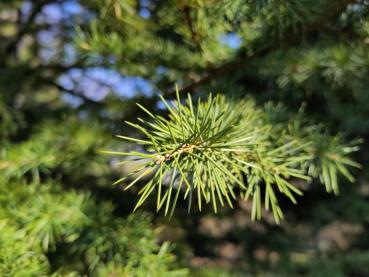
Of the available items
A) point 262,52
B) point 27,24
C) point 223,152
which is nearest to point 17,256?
point 223,152

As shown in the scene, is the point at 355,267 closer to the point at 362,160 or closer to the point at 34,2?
the point at 362,160

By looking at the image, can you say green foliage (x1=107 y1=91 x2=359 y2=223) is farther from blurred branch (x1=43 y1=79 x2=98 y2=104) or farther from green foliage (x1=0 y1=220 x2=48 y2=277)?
blurred branch (x1=43 y1=79 x2=98 y2=104)

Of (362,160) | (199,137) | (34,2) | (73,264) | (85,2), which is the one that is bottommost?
(73,264)

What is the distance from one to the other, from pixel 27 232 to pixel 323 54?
54cm

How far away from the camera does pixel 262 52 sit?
0.62 meters

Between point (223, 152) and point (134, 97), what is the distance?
0.36 m

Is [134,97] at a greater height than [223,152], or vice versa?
[134,97]

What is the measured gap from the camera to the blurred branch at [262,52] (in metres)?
0.57

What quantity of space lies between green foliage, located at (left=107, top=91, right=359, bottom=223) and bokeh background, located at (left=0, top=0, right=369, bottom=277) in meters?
0.11

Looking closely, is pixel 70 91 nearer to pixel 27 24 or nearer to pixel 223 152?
pixel 27 24

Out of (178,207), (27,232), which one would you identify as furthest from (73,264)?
(178,207)

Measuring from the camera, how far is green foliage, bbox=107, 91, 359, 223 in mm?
385

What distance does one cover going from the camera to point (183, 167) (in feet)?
1.33

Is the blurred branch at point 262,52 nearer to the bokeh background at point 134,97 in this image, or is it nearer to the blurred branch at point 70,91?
the bokeh background at point 134,97
